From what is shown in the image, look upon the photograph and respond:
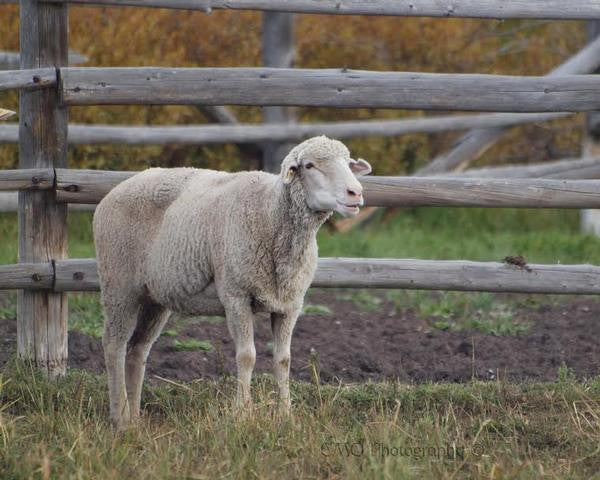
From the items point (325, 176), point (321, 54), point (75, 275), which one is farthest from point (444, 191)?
point (321, 54)

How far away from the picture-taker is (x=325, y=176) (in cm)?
506

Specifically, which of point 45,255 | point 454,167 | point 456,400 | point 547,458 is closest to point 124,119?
point 454,167

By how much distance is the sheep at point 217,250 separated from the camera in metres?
5.16

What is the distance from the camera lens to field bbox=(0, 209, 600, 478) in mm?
4414

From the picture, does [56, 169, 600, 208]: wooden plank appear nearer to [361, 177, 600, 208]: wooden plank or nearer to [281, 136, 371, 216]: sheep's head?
[361, 177, 600, 208]: wooden plank

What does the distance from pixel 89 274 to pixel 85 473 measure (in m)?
2.18

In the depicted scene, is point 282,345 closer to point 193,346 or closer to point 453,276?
point 453,276

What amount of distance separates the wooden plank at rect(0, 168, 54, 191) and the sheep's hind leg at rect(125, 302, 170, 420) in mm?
826

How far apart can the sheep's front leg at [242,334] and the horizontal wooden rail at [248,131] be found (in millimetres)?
3868

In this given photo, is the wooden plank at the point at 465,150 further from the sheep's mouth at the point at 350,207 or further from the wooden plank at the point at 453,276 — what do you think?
the sheep's mouth at the point at 350,207

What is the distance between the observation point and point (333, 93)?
621cm

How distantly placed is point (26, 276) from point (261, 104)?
4.84ft

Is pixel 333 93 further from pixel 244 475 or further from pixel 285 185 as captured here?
pixel 244 475

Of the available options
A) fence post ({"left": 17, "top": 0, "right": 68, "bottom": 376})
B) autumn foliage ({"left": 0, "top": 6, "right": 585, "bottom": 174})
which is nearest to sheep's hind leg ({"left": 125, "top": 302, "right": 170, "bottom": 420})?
fence post ({"left": 17, "top": 0, "right": 68, "bottom": 376})
